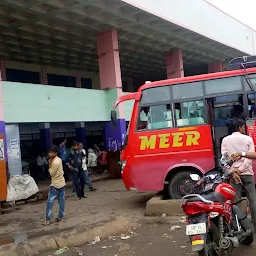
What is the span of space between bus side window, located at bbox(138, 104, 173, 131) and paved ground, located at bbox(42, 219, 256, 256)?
2.28 metres

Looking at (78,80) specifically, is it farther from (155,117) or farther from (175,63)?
(155,117)

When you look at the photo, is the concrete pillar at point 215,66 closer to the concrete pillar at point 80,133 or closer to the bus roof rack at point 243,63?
the concrete pillar at point 80,133

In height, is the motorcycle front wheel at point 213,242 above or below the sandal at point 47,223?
above

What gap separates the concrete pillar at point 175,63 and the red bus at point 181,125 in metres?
11.9

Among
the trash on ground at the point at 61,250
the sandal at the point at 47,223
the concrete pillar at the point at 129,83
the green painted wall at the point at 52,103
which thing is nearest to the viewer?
the trash on ground at the point at 61,250

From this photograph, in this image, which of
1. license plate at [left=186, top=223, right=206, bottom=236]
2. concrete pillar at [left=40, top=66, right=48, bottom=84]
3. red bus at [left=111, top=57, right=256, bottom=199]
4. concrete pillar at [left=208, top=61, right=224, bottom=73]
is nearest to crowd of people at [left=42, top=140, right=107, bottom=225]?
red bus at [left=111, top=57, right=256, bottom=199]

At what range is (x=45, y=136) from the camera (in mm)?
17828

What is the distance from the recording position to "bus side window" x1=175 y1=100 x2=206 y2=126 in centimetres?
787

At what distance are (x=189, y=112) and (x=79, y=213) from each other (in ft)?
10.9

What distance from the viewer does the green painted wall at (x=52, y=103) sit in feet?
37.5

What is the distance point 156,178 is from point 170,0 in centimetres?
1009

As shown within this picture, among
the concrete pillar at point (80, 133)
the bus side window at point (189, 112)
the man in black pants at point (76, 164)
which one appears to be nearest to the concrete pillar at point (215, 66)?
the concrete pillar at point (80, 133)

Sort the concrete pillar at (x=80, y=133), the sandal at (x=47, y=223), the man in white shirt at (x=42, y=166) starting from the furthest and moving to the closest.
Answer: the concrete pillar at (x=80, y=133), the man in white shirt at (x=42, y=166), the sandal at (x=47, y=223)

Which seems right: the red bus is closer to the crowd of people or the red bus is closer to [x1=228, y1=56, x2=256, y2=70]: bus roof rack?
[x1=228, y1=56, x2=256, y2=70]: bus roof rack
